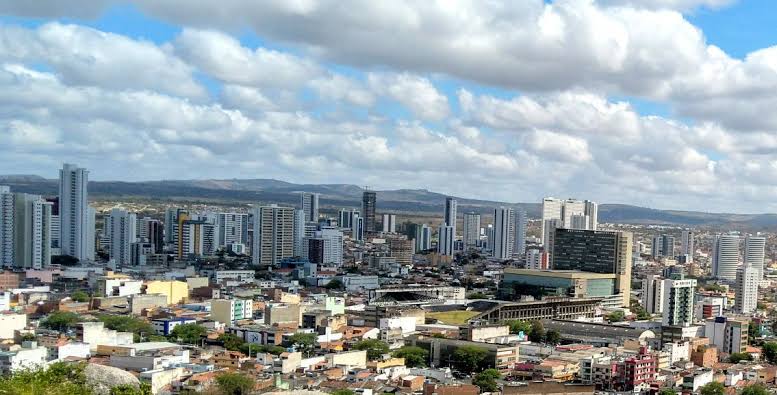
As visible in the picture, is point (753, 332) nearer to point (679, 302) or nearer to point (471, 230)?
point (679, 302)

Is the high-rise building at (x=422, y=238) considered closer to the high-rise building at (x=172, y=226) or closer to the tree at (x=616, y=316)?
the high-rise building at (x=172, y=226)

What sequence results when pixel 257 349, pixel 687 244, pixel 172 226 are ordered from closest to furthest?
pixel 257 349 → pixel 172 226 → pixel 687 244

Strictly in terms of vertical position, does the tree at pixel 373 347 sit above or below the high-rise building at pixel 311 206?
below

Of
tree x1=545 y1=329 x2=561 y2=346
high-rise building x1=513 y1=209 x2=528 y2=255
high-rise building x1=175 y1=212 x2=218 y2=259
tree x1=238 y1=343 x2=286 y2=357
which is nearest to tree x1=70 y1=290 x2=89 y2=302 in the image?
tree x1=238 y1=343 x2=286 y2=357

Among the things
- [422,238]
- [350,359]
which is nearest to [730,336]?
Answer: [350,359]

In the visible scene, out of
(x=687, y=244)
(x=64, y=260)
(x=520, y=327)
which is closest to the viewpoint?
(x=520, y=327)

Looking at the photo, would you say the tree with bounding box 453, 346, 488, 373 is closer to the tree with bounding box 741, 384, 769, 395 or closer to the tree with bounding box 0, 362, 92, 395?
the tree with bounding box 741, 384, 769, 395

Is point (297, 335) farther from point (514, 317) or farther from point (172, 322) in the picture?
point (514, 317)

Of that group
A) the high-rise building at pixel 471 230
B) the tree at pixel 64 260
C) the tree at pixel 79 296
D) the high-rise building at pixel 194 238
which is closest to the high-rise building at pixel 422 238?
the high-rise building at pixel 471 230
